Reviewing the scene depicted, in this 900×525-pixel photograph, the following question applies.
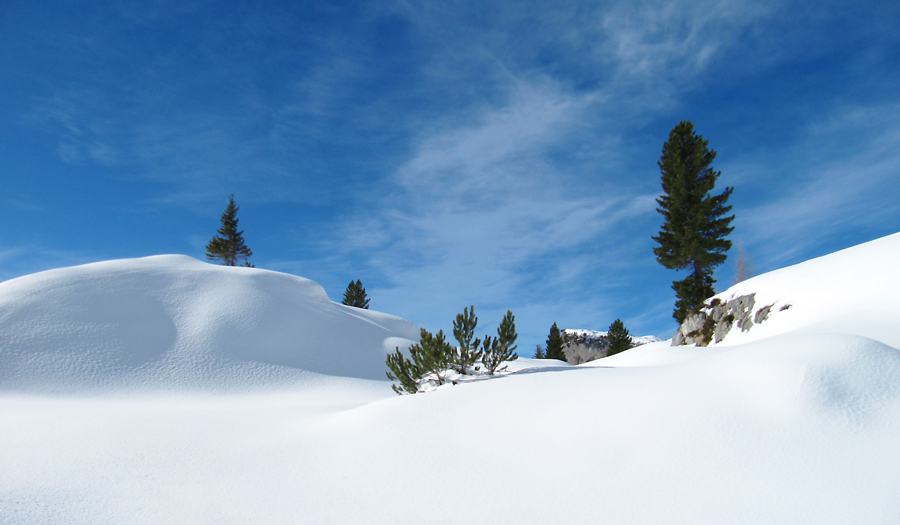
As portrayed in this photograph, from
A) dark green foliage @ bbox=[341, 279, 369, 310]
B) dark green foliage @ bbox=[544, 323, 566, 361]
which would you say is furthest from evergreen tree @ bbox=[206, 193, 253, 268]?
dark green foliage @ bbox=[544, 323, 566, 361]

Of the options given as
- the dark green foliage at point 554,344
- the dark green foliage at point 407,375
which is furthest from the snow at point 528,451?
the dark green foliage at point 554,344

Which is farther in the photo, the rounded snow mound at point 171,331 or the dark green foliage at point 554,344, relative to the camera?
the dark green foliage at point 554,344

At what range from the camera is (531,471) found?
4629 mm

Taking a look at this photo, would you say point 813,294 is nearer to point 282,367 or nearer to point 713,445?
point 713,445

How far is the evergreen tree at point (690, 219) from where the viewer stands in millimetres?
23781

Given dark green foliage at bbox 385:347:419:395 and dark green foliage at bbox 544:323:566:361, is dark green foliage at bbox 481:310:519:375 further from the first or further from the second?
dark green foliage at bbox 544:323:566:361

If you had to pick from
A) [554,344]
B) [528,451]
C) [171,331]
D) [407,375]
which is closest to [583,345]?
[554,344]

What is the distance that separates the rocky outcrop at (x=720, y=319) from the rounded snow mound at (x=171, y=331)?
38.4ft

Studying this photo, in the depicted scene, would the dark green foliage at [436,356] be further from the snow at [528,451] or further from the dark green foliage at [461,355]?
the snow at [528,451]

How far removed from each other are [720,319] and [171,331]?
19.4 m

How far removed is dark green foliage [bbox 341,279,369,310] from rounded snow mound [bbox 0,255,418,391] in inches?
648

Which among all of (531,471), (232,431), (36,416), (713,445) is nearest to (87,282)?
(36,416)

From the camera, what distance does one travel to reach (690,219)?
2455 cm

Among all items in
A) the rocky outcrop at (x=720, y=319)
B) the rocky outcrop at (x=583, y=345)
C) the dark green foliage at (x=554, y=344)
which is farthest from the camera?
the rocky outcrop at (x=583, y=345)
